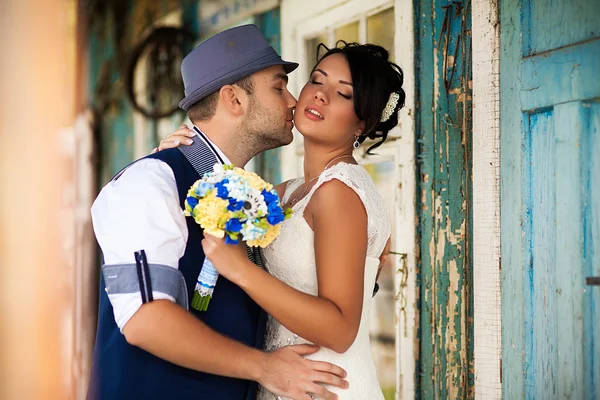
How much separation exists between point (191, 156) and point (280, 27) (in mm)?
2226

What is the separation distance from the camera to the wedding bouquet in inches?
79.9

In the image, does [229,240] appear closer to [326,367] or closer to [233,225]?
[233,225]

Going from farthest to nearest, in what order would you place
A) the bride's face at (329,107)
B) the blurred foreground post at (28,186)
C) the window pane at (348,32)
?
Result: the blurred foreground post at (28,186), the window pane at (348,32), the bride's face at (329,107)

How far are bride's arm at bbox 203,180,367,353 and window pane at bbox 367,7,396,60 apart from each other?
4.60 feet

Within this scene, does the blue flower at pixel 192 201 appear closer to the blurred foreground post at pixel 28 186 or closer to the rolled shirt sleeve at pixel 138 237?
the rolled shirt sleeve at pixel 138 237

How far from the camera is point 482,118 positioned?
2.78m

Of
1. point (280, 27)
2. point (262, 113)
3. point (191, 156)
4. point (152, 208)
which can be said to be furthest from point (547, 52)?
point (280, 27)

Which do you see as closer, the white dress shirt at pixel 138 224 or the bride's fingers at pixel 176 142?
the white dress shirt at pixel 138 224

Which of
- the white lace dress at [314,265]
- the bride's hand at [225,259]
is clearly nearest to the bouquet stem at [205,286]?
the bride's hand at [225,259]

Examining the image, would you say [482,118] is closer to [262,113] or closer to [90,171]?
[262,113]

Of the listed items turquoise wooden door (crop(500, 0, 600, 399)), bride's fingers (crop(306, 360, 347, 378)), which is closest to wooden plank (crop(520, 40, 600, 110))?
turquoise wooden door (crop(500, 0, 600, 399))

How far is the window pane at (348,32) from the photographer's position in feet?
12.4

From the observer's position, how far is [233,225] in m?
2.05

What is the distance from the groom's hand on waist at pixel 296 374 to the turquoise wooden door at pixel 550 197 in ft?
2.60
